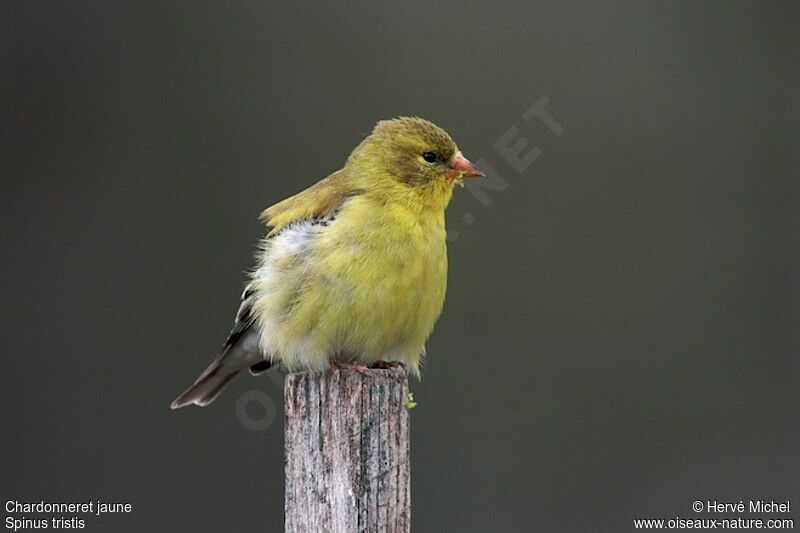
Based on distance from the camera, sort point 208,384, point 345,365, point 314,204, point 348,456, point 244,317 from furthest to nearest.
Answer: point 208,384 → point 244,317 → point 314,204 → point 345,365 → point 348,456

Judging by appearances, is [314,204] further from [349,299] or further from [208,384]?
[208,384]

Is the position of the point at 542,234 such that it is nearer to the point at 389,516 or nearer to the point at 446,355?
the point at 446,355

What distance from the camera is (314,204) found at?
4.45 meters

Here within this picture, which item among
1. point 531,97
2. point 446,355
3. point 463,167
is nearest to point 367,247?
point 463,167

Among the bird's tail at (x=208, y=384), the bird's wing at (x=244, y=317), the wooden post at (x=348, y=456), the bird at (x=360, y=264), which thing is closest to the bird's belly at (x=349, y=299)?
the bird at (x=360, y=264)

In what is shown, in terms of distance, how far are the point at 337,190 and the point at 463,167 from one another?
1.72ft

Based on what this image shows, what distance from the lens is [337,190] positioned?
448 centimetres

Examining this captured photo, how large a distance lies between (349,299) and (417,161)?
742 mm

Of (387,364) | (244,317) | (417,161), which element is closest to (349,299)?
(387,364)

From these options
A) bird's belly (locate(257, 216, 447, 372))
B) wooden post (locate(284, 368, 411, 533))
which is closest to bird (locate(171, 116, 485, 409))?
bird's belly (locate(257, 216, 447, 372))

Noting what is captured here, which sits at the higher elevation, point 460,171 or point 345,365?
point 460,171

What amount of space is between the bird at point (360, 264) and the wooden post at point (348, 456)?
66cm

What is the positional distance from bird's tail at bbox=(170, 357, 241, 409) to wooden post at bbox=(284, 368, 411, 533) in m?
1.51

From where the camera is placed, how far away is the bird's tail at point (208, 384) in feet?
15.8
